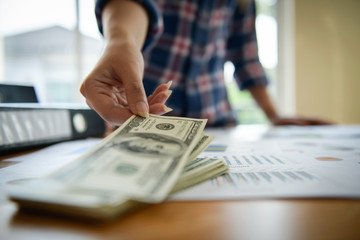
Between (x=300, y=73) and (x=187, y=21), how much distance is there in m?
1.89

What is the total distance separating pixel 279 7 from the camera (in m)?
2.77

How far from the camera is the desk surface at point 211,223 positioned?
22 cm

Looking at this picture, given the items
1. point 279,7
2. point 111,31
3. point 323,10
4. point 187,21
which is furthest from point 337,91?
point 111,31

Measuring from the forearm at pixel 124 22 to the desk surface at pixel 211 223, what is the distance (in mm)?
427

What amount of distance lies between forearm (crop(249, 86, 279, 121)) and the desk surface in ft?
4.21

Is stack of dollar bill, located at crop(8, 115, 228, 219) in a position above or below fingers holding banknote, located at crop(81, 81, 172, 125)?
below

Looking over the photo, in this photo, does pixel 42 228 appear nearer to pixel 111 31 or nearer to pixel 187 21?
pixel 111 31

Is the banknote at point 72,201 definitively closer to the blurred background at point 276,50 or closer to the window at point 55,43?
the blurred background at point 276,50

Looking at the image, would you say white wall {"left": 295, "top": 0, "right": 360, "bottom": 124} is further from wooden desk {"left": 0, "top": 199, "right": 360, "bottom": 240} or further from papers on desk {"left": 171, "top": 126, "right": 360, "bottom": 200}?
wooden desk {"left": 0, "top": 199, "right": 360, "bottom": 240}

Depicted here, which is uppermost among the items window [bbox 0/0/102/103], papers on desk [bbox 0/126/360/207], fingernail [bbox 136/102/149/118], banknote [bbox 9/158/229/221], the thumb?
window [bbox 0/0/102/103]

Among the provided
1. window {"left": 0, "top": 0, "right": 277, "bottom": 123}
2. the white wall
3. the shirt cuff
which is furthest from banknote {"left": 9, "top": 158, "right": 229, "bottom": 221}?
the white wall

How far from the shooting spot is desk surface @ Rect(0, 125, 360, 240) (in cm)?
22

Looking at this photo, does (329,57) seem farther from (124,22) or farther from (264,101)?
(124,22)

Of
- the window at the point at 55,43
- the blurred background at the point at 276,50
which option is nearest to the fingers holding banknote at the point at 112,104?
the blurred background at the point at 276,50
